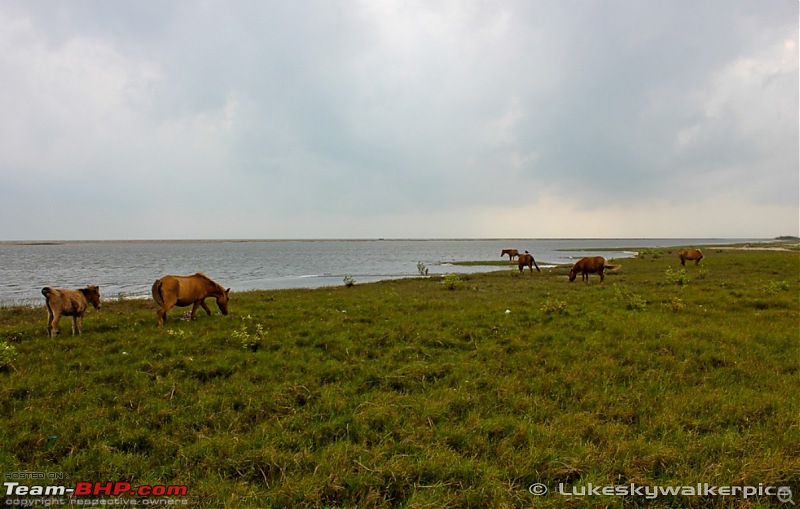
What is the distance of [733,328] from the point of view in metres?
10.5

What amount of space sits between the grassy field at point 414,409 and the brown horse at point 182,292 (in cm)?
79

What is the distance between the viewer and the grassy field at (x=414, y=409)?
448 centimetres

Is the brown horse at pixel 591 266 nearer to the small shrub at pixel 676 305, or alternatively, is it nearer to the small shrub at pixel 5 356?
the small shrub at pixel 676 305

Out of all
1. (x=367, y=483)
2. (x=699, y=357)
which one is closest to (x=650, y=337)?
(x=699, y=357)

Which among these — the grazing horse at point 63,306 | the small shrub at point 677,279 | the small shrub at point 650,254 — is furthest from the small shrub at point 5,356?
the small shrub at point 650,254

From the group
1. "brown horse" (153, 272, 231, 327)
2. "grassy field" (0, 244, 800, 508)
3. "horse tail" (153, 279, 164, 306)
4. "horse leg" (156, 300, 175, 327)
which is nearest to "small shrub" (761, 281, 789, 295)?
"grassy field" (0, 244, 800, 508)

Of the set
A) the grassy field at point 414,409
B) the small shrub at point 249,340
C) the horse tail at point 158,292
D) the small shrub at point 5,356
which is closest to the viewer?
the grassy field at point 414,409

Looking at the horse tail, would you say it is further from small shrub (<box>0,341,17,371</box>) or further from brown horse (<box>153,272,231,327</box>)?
small shrub (<box>0,341,17,371</box>)

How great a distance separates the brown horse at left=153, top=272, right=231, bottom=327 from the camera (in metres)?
11.3

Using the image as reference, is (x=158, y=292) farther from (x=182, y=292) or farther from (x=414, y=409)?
(x=414, y=409)

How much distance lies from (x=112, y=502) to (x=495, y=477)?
4521mm

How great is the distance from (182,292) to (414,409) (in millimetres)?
9398

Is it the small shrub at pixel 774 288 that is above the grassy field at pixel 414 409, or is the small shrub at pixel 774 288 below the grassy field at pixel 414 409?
above

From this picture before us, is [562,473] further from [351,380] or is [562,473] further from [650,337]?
[650,337]
